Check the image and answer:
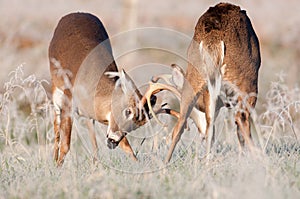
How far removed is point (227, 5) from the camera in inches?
308

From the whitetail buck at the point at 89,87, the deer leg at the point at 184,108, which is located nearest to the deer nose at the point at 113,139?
the whitetail buck at the point at 89,87

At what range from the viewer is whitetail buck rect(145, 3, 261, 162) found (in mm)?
7457

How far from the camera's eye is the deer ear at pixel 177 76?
7770 millimetres

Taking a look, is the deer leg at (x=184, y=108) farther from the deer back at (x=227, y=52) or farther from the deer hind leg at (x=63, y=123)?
the deer hind leg at (x=63, y=123)

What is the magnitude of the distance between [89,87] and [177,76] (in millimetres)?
1175

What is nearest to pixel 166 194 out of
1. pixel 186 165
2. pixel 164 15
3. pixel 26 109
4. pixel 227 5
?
pixel 186 165

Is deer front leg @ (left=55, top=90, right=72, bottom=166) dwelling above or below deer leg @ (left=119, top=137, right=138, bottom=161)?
above

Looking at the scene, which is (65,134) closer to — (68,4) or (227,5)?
(227,5)

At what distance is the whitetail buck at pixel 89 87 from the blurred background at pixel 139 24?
20.7 ft

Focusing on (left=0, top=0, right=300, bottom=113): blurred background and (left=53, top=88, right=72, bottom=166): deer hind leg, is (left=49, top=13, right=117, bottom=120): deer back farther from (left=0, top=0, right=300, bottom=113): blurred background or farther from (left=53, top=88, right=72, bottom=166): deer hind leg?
(left=0, top=0, right=300, bottom=113): blurred background

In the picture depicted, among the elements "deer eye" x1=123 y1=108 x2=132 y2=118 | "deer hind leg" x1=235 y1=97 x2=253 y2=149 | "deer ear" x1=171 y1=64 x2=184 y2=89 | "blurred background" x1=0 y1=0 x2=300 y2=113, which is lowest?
"deer hind leg" x1=235 y1=97 x2=253 y2=149

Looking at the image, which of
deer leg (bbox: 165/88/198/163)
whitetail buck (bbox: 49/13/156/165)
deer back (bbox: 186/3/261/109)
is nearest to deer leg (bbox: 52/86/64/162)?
whitetail buck (bbox: 49/13/156/165)

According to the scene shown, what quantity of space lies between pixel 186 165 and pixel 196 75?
1.27m

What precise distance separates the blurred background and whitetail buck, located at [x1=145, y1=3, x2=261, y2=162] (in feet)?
26.2
